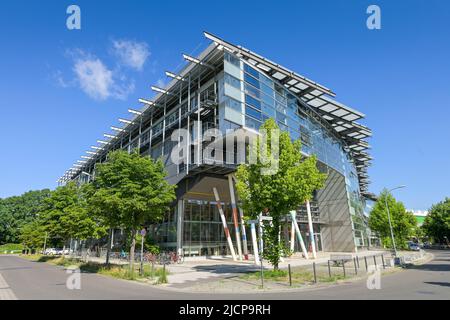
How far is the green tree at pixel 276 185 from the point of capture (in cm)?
1508

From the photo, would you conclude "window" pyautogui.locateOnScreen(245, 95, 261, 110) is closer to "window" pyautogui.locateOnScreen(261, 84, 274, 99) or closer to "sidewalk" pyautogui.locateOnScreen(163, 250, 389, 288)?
"window" pyautogui.locateOnScreen(261, 84, 274, 99)

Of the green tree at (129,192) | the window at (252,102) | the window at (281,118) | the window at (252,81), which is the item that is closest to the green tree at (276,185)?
the green tree at (129,192)

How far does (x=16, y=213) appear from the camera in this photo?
8294 centimetres

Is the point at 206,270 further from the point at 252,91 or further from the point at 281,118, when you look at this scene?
the point at 281,118

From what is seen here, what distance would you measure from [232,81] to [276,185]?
14920 mm

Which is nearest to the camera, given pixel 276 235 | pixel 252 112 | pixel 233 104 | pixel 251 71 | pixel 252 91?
pixel 276 235

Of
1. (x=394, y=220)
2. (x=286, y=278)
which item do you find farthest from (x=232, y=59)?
(x=394, y=220)

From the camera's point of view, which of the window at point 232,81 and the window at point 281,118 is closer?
the window at point 232,81

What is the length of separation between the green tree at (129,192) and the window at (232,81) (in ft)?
36.3

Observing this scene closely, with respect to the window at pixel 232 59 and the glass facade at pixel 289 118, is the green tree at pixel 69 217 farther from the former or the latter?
the window at pixel 232 59

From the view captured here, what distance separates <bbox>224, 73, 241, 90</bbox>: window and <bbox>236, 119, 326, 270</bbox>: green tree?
461 inches

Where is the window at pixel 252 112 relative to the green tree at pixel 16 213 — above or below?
above

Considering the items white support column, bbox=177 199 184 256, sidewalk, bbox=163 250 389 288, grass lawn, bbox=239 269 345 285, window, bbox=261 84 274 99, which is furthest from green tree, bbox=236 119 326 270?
white support column, bbox=177 199 184 256
